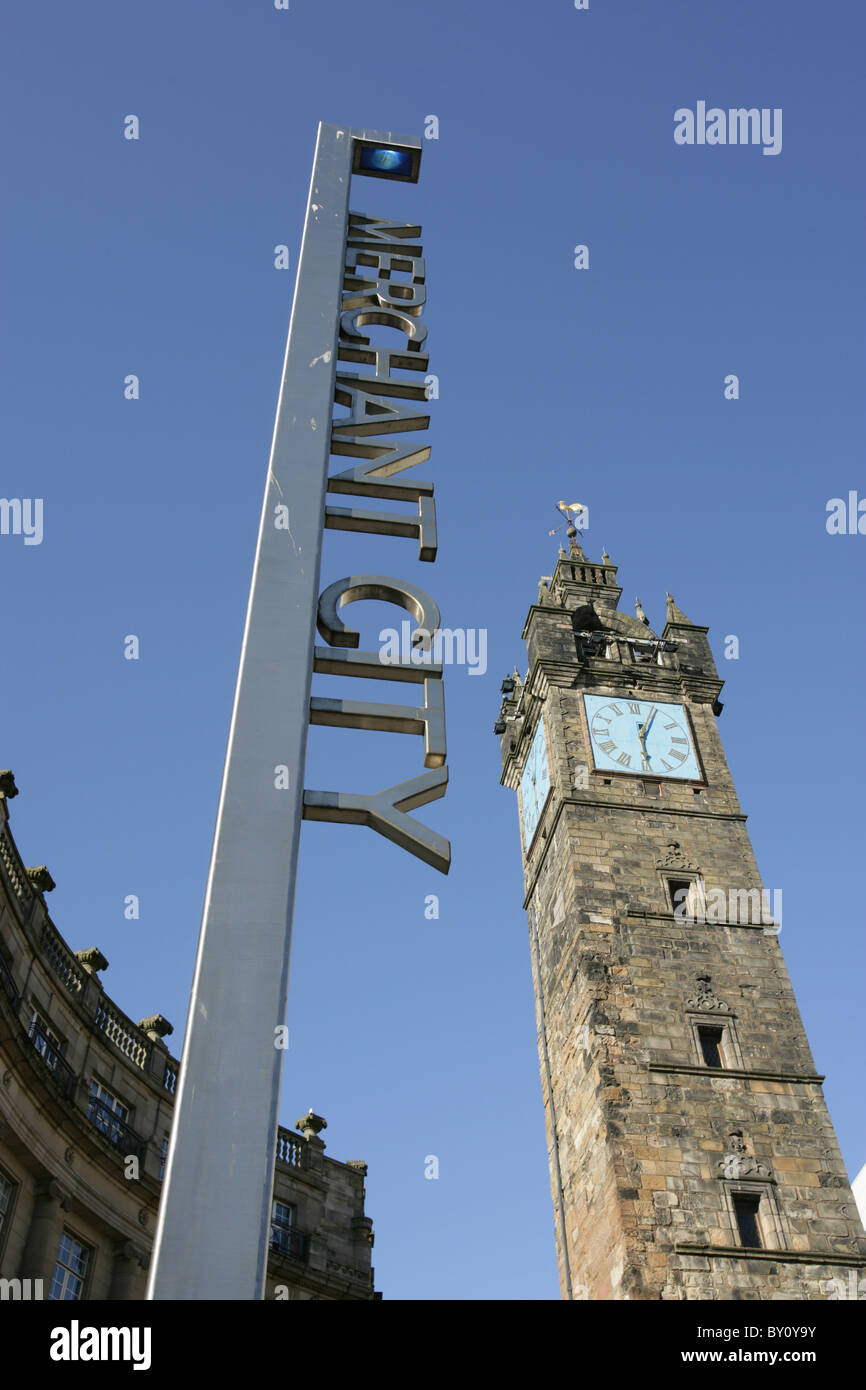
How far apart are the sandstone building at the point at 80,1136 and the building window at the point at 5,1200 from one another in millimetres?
29

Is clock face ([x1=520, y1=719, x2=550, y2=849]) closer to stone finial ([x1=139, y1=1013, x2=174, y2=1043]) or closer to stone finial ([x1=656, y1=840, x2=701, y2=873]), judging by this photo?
stone finial ([x1=656, y1=840, x2=701, y2=873])

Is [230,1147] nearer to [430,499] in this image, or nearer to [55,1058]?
[430,499]

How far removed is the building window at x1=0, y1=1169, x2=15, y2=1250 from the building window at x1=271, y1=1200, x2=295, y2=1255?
7362mm

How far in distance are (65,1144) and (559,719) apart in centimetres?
1720

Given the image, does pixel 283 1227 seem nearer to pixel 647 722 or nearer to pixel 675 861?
pixel 675 861

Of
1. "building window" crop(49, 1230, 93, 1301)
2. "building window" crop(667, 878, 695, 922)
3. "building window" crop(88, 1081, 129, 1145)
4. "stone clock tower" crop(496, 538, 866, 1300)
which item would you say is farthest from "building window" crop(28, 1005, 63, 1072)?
"building window" crop(667, 878, 695, 922)

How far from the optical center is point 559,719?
108 ft

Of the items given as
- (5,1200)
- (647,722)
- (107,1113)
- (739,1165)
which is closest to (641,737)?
(647,722)

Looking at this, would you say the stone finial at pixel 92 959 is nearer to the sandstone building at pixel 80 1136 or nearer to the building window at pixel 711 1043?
the sandstone building at pixel 80 1136

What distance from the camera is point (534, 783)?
34.7m

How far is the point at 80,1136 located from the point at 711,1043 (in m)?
13.2

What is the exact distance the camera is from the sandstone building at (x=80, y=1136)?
746 inches

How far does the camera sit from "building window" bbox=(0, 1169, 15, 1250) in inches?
725
